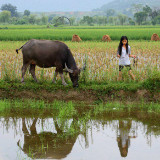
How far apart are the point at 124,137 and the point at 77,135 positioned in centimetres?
68

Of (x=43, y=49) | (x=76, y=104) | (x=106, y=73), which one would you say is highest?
(x=43, y=49)

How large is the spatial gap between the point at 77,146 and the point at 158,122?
5.87 feet

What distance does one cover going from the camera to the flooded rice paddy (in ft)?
13.7

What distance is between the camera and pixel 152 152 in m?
4.20

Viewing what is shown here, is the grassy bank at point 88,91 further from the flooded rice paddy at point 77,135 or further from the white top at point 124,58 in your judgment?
the flooded rice paddy at point 77,135

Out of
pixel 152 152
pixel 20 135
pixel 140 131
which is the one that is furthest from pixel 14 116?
pixel 152 152

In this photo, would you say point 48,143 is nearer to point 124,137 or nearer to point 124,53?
point 124,137

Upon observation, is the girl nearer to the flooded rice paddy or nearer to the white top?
the white top

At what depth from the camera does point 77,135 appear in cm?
486

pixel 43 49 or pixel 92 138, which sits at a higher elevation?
pixel 43 49

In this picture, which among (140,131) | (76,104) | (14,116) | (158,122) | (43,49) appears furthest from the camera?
(43,49)

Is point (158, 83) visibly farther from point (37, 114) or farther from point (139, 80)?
point (37, 114)

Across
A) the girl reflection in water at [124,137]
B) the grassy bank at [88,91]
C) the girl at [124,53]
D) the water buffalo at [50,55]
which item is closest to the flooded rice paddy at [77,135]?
the girl reflection in water at [124,137]

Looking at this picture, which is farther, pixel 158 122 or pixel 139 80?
pixel 139 80
